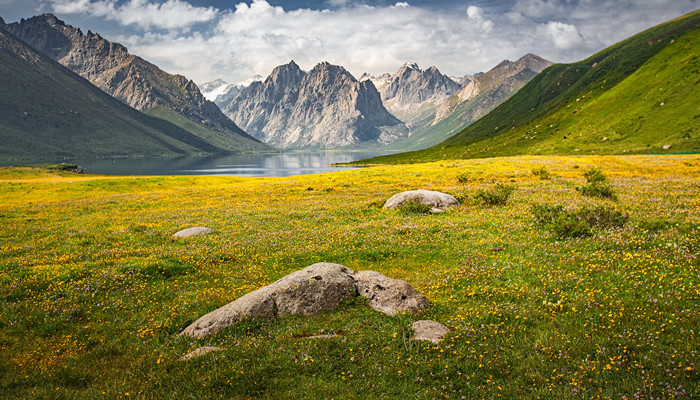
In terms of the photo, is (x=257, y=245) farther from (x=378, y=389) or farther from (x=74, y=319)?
(x=378, y=389)

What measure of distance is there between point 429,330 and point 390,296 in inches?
73.5

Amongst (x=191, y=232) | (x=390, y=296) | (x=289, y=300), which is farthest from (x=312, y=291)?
(x=191, y=232)

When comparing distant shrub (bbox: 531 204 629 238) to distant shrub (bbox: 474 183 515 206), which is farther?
distant shrub (bbox: 474 183 515 206)

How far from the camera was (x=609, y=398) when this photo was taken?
19.8 feet

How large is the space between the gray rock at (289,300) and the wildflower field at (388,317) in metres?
0.36

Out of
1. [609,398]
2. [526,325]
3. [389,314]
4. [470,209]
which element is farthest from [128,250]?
[470,209]

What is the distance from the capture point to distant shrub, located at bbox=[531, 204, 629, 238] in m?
15.3

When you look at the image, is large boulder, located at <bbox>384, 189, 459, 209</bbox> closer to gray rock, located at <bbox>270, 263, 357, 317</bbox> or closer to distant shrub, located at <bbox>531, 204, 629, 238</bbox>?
distant shrub, located at <bbox>531, 204, 629, 238</bbox>

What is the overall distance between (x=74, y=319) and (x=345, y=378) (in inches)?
331

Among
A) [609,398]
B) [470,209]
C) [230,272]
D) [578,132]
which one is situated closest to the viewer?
[609,398]

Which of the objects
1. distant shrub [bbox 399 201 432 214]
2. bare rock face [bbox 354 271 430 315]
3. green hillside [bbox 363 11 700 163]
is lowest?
bare rock face [bbox 354 271 430 315]

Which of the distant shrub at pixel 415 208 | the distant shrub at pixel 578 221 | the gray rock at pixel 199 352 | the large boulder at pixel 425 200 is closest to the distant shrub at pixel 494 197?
the large boulder at pixel 425 200

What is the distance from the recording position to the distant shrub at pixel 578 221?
15.3 m

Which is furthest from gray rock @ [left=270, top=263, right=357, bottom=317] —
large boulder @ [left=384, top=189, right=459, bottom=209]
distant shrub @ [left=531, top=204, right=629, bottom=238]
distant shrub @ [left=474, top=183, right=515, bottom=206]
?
distant shrub @ [left=474, top=183, right=515, bottom=206]
